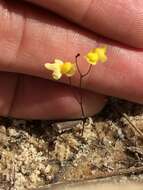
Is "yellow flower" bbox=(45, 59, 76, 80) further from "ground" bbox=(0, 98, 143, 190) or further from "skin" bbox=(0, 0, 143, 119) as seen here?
"ground" bbox=(0, 98, 143, 190)

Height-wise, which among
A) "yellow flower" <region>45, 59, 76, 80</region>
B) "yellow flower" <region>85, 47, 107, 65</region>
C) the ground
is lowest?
the ground

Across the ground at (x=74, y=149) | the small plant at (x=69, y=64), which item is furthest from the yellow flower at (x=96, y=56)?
the ground at (x=74, y=149)

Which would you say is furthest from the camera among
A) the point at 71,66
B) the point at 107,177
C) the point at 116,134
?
the point at 116,134

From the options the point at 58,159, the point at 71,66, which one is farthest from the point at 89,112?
the point at 71,66

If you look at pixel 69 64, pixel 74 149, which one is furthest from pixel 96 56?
pixel 74 149

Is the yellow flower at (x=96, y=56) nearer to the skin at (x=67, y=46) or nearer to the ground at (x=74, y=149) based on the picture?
Result: the skin at (x=67, y=46)

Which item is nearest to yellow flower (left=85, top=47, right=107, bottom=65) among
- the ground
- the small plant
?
the small plant

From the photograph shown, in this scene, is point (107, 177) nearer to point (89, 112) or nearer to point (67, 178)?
point (67, 178)
